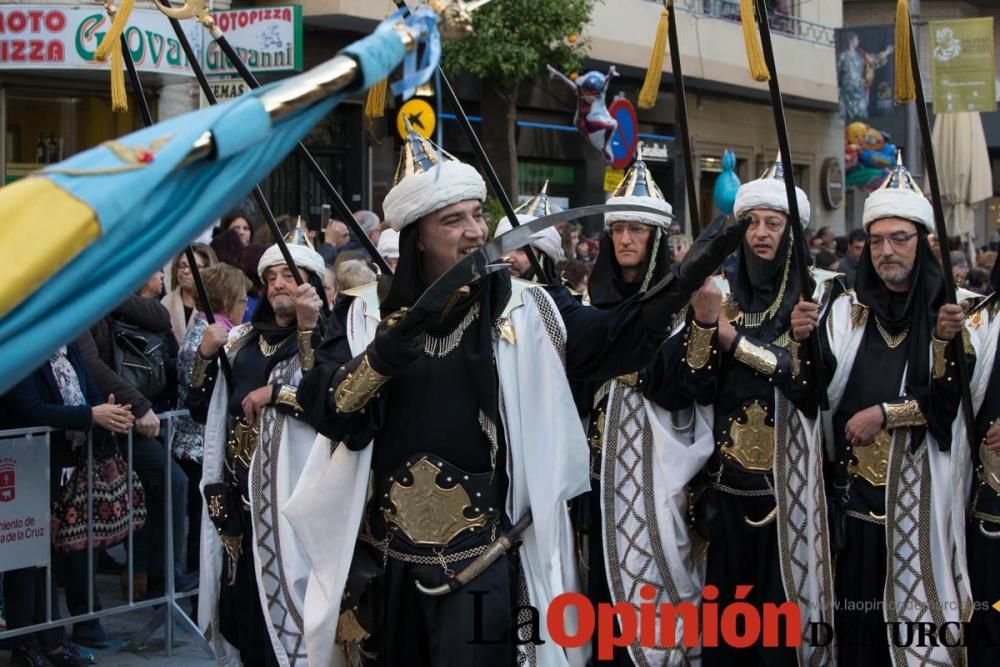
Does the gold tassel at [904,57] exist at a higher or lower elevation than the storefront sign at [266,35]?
lower

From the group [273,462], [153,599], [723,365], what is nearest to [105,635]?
[153,599]

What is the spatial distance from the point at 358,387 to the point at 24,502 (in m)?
2.99

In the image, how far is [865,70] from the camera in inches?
941

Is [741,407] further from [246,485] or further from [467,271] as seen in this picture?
[467,271]

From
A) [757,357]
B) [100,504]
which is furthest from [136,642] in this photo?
[757,357]

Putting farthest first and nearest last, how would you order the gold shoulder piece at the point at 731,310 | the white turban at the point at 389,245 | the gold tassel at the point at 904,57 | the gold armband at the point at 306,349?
1. the white turban at the point at 389,245
2. the gold shoulder piece at the point at 731,310
3. the gold armband at the point at 306,349
4. the gold tassel at the point at 904,57

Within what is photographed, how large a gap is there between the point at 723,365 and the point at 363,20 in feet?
36.4

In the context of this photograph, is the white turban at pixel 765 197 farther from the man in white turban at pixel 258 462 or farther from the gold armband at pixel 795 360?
the man in white turban at pixel 258 462

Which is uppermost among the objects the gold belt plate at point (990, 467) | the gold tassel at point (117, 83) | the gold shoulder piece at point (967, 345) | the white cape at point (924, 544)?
the gold tassel at point (117, 83)

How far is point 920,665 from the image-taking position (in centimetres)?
539

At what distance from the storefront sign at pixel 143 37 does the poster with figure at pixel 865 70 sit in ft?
44.7

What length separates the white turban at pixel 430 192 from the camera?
13.4ft

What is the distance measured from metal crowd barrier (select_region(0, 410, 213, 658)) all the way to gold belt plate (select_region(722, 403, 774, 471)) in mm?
2651

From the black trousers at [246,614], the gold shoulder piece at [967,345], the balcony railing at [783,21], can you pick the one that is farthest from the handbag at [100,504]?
the balcony railing at [783,21]
